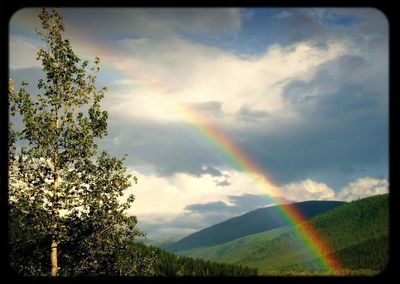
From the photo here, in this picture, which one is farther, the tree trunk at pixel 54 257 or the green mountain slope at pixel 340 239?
the green mountain slope at pixel 340 239

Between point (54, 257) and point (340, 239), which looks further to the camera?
point (340, 239)

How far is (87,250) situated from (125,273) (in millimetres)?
1290

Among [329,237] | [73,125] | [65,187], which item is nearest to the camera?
[65,187]

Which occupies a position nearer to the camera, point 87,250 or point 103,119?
point 87,250

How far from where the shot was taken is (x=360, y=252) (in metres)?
72.4

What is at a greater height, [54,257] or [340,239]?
[340,239]

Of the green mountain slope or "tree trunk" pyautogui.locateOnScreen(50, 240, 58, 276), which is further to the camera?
the green mountain slope

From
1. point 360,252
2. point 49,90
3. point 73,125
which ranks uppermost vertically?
→ point 49,90

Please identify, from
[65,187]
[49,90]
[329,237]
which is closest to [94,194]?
[65,187]

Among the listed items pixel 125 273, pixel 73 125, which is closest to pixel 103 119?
pixel 73 125
